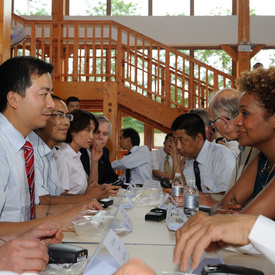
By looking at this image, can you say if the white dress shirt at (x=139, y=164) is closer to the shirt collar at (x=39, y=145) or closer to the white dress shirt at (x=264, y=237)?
the shirt collar at (x=39, y=145)

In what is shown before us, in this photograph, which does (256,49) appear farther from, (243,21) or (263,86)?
(263,86)

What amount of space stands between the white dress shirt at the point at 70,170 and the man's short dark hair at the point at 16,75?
1248mm

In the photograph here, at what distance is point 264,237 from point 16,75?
136 cm

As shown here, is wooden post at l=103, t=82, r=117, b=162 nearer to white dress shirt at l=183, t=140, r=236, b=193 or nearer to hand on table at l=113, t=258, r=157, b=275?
white dress shirt at l=183, t=140, r=236, b=193

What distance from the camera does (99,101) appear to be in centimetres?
735

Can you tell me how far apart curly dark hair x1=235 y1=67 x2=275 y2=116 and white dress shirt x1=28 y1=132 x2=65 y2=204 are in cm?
132

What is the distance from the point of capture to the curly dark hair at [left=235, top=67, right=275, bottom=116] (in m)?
1.65

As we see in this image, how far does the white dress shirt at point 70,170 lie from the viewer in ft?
9.56

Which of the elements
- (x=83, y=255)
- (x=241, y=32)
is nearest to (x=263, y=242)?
(x=83, y=255)

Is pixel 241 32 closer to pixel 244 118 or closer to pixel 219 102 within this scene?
pixel 219 102

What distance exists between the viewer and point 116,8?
9984 millimetres

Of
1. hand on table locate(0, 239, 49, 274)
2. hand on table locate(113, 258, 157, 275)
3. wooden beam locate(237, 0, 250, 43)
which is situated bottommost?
hand on table locate(0, 239, 49, 274)

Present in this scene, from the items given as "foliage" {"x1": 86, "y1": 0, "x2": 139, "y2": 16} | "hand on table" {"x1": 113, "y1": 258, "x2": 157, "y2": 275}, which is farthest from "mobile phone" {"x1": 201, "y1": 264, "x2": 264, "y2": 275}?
"foliage" {"x1": 86, "y1": 0, "x2": 139, "y2": 16}

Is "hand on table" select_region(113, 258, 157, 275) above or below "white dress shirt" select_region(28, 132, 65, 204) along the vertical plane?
above
